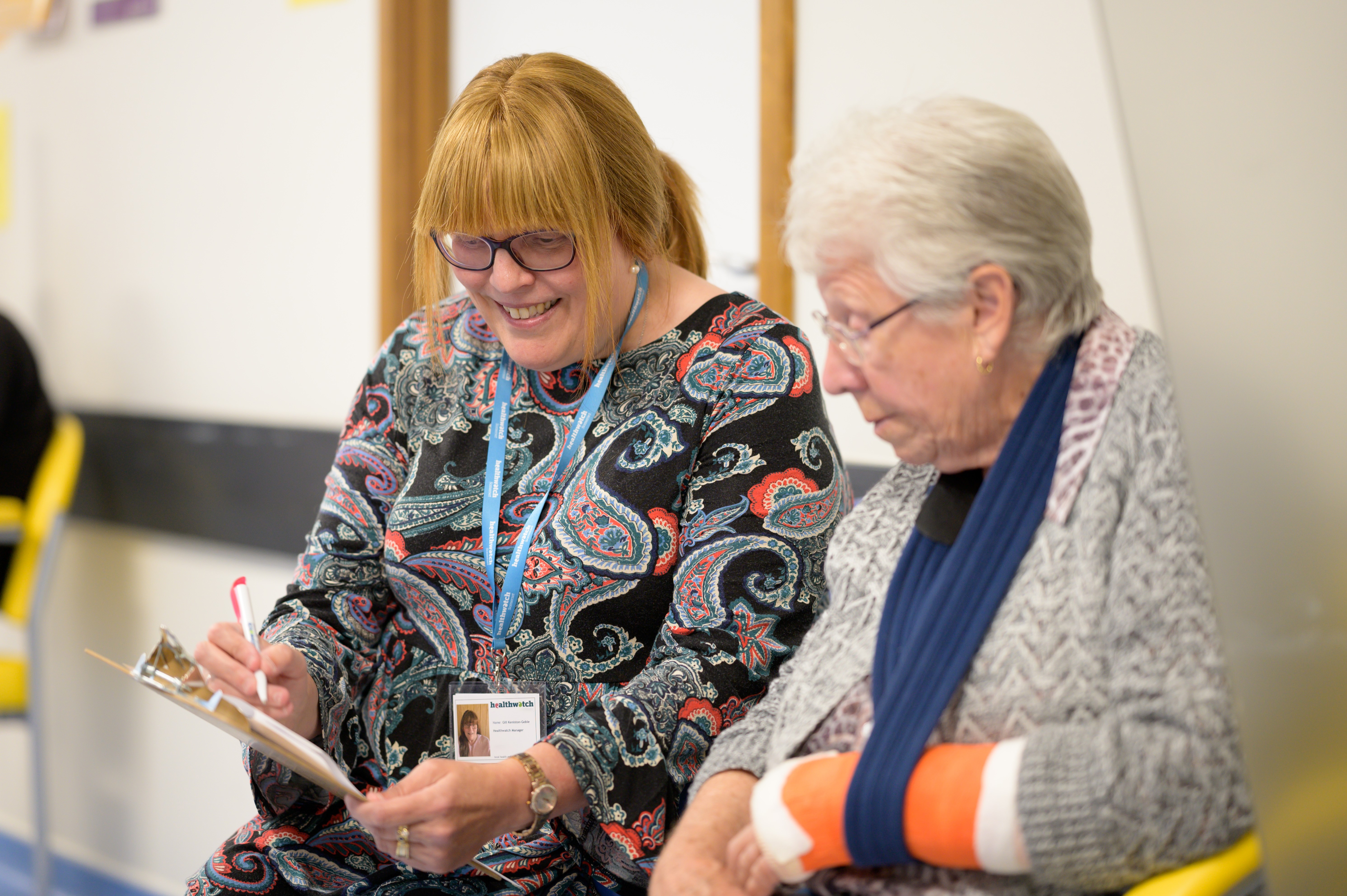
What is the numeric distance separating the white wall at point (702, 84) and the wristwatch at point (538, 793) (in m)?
1.12

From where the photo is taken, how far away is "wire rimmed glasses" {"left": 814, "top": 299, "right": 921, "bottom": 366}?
3.46 ft

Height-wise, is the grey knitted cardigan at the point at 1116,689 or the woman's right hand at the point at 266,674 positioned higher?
the grey knitted cardigan at the point at 1116,689

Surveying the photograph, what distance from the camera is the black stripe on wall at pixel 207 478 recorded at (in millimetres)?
2736

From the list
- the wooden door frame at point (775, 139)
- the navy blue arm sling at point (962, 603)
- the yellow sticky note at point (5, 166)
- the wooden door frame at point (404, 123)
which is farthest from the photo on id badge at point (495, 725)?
the yellow sticky note at point (5, 166)

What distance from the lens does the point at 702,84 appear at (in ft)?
7.48

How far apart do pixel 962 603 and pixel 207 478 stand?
2463mm

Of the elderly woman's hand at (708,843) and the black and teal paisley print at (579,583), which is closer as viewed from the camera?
the elderly woman's hand at (708,843)

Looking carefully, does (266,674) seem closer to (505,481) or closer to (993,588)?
(505,481)

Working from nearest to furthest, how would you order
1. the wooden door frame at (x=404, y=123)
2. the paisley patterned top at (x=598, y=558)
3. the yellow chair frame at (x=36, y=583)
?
the paisley patterned top at (x=598, y=558), the wooden door frame at (x=404, y=123), the yellow chair frame at (x=36, y=583)

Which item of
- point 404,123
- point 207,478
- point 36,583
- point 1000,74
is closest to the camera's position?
point 1000,74

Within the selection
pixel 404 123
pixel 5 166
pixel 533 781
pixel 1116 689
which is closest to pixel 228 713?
pixel 533 781

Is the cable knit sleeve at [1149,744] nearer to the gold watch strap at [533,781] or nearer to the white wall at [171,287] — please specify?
the gold watch strap at [533,781]

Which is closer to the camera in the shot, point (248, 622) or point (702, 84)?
point (248, 622)

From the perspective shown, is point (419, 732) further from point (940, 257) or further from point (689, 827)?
point (940, 257)
